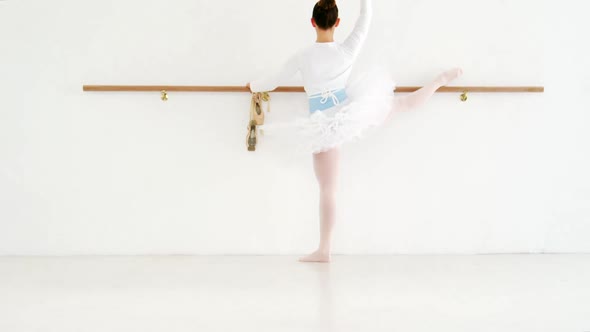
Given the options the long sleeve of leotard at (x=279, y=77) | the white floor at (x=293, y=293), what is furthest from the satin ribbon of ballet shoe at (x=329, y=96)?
the white floor at (x=293, y=293)

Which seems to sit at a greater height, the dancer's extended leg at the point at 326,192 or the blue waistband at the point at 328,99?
the blue waistband at the point at 328,99

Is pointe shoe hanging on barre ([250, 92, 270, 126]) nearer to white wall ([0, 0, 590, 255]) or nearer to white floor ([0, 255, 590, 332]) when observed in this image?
white wall ([0, 0, 590, 255])

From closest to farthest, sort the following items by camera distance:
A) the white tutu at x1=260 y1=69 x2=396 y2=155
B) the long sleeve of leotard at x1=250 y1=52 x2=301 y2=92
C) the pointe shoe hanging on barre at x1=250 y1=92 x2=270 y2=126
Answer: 1. the white tutu at x1=260 y1=69 x2=396 y2=155
2. the long sleeve of leotard at x1=250 y1=52 x2=301 y2=92
3. the pointe shoe hanging on barre at x1=250 y1=92 x2=270 y2=126

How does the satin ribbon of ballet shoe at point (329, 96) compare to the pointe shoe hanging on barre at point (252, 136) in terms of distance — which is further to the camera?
the pointe shoe hanging on barre at point (252, 136)

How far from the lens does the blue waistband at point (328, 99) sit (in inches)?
81.3

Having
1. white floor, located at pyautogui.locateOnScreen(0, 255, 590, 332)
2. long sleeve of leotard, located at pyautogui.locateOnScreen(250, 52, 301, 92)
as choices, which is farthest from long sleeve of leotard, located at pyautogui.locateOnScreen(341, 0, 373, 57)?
white floor, located at pyautogui.locateOnScreen(0, 255, 590, 332)

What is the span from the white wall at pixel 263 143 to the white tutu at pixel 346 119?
0.27 metres

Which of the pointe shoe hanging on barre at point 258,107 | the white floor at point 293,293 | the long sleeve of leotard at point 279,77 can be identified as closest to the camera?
the white floor at point 293,293

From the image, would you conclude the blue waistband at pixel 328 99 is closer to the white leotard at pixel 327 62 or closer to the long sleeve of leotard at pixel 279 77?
the white leotard at pixel 327 62

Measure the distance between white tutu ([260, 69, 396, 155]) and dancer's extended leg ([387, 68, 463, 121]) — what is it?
0.19 feet

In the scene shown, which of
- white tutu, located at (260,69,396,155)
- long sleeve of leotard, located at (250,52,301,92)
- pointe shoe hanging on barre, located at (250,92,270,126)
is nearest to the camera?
white tutu, located at (260,69,396,155)

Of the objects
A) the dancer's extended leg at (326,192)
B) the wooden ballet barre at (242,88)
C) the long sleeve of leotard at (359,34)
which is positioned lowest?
the dancer's extended leg at (326,192)

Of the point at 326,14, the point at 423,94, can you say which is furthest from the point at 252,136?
the point at 423,94

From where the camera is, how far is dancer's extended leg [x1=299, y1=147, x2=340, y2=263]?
2.12 metres
